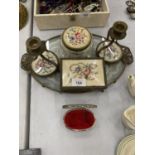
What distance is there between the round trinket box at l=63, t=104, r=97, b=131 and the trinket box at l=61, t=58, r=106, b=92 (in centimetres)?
7

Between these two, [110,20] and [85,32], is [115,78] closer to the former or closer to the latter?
[85,32]

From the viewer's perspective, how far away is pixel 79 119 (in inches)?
34.0

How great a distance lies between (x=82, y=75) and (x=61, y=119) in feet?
0.59

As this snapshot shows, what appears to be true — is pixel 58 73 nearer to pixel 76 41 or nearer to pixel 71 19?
pixel 76 41

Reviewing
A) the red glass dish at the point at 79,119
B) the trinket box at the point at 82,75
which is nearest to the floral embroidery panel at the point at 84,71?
the trinket box at the point at 82,75

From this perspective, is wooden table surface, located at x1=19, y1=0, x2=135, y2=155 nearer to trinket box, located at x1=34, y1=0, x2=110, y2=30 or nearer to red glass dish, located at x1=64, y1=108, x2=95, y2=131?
red glass dish, located at x1=64, y1=108, x2=95, y2=131

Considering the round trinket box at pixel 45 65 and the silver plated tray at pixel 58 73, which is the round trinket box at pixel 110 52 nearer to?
the silver plated tray at pixel 58 73

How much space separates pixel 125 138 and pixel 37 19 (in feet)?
1.98
